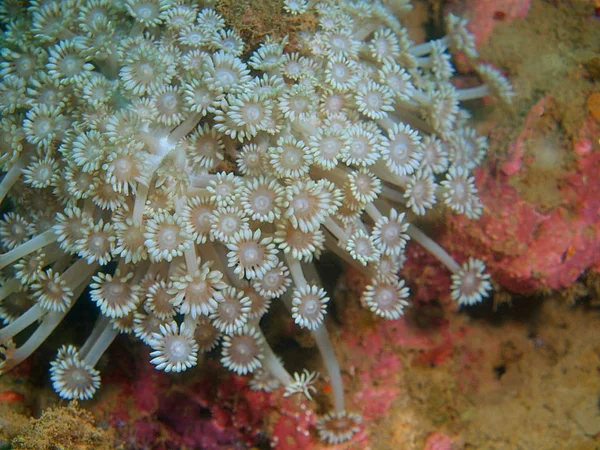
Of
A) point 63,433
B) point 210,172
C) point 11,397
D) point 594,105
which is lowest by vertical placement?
point 11,397

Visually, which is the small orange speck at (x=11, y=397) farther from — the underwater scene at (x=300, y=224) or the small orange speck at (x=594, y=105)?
the small orange speck at (x=594, y=105)

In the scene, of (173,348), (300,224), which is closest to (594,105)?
(300,224)

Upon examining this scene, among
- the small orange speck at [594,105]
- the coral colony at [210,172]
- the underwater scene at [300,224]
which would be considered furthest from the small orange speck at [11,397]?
the small orange speck at [594,105]

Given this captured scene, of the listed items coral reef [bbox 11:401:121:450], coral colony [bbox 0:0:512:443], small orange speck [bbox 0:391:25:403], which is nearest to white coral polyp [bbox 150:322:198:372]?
coral colony [bbox 0:0:512:443]

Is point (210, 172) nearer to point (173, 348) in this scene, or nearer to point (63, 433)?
point (173, 348)

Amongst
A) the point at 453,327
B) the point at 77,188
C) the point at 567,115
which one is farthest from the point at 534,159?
the point at 77,188

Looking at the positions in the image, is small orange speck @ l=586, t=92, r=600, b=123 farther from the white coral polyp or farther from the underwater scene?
the white coral polyp
